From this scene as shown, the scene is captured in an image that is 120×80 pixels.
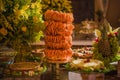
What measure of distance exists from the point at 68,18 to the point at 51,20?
4.0 inches

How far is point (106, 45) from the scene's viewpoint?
66.5 inches

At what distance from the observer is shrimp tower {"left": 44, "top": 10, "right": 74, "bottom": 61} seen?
1657 mm

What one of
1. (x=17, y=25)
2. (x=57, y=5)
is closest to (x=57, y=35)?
(x=17, y=25)

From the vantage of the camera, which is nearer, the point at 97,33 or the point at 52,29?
the point at 52,29

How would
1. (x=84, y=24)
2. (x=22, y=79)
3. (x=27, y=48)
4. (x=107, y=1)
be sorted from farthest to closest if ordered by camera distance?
(x=107, y=1)
(x=84, y=24)
(x=27, y=48)
(x=22, y=79)

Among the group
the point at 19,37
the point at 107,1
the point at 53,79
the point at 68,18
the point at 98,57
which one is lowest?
the point at 53,79

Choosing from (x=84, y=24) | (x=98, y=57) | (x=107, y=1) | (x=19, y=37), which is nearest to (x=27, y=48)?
(x=19, y=37)

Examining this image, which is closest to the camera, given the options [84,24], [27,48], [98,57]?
[27,48]

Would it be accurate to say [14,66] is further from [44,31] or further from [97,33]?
[97,33]

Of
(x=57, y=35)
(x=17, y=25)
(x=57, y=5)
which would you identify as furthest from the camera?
(x=57, y=5)

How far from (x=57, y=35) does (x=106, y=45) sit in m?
0.30

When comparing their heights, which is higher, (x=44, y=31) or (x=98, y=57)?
(x=44, y=31)

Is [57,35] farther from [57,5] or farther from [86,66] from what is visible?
[57,5]

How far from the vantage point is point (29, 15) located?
1629 mm
